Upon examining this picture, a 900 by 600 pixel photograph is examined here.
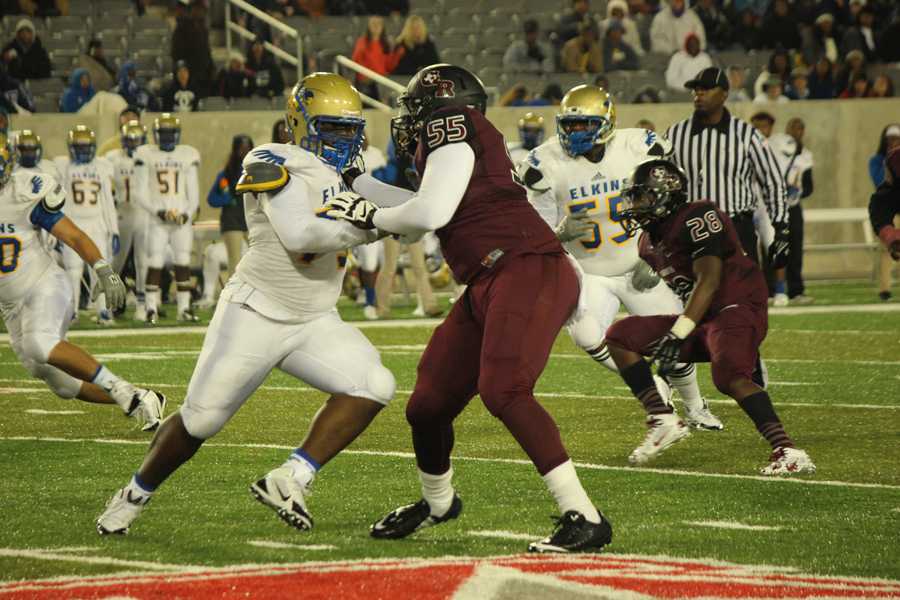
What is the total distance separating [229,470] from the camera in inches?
251

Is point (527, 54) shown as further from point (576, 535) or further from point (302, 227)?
point (576, 535)

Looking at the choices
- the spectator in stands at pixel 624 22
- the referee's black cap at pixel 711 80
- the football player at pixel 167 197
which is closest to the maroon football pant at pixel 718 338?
the referee's black cap at pixel 711 80

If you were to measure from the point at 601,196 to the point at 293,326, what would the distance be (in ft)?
9.77

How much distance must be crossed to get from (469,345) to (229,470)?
1.88 meters

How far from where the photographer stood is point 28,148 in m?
12.3

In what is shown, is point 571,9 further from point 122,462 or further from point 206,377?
point 206,377

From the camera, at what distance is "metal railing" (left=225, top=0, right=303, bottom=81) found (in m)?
17.7

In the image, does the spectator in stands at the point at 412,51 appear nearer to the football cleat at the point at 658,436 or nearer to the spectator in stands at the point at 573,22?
the spectator in stands at the point at 573,22

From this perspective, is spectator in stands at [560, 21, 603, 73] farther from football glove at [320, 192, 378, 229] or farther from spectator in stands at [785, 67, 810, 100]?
football glove at [320, 192, 378, 229]

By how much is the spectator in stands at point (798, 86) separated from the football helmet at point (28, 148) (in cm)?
964

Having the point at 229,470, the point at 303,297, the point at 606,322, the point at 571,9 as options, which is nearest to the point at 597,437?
the point at 606,322

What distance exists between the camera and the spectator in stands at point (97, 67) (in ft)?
57.2

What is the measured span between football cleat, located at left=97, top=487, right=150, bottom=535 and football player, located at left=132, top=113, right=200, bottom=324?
8860 mm

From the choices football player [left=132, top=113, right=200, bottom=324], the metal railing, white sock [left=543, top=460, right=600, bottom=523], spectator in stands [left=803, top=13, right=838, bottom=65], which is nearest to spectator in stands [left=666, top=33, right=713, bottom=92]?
spectator in stands [left=803, top=13, right=838, bottom=65]
